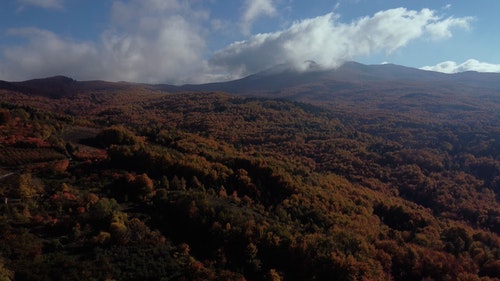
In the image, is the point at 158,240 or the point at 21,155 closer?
the point at 158,240

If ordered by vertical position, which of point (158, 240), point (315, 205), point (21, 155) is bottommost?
point (315, 205)

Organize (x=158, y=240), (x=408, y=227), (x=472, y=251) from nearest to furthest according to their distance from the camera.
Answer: (x=158, y=240)
(x=472, y=251)
(x=408, y=227)

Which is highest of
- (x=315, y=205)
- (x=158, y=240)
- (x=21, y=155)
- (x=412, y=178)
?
(x=21, y=155)

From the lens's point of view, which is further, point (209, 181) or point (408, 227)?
point (408, 227)

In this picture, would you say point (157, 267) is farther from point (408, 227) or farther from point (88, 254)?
point (408, 227)

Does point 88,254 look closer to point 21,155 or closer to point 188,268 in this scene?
point 188,268

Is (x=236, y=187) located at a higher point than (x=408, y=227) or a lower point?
higher

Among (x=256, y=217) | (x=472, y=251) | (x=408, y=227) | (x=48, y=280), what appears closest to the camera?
(x=48, y=280)

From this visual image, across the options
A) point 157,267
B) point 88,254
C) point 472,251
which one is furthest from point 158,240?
point 472,251

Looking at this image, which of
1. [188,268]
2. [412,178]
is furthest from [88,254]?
[412,178]
